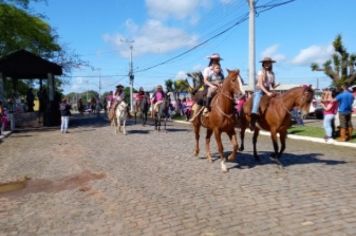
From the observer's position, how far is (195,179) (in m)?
10.4

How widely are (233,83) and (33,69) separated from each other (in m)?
21.4

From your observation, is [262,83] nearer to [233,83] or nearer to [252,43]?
[233,83]

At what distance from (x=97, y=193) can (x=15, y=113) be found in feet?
74.9

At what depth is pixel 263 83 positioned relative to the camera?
1205 centimetres

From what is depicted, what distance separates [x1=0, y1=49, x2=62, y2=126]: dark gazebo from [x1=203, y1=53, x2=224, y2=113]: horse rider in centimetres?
1969

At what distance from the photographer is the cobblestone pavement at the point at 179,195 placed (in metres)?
6.92

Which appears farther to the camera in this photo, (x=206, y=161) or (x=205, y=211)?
(x=206, y=161)

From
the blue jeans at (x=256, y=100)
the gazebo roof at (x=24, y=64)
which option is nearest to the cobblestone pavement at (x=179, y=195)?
the blue jeans at (x=256, y=100)

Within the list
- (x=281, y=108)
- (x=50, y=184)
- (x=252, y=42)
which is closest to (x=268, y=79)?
(x=281, y=108)

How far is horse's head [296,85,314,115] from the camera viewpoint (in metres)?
11.1

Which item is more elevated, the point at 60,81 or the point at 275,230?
the point at 60,81

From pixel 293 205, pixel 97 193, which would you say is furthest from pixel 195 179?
pixel 293 205

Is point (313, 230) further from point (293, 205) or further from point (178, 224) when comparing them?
point (178, 224)

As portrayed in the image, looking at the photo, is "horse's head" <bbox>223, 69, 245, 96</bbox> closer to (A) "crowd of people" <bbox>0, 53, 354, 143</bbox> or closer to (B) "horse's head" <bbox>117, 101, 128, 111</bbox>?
(A) "crowd of people" <bbox>0, 53, 354, 143</bbox>
